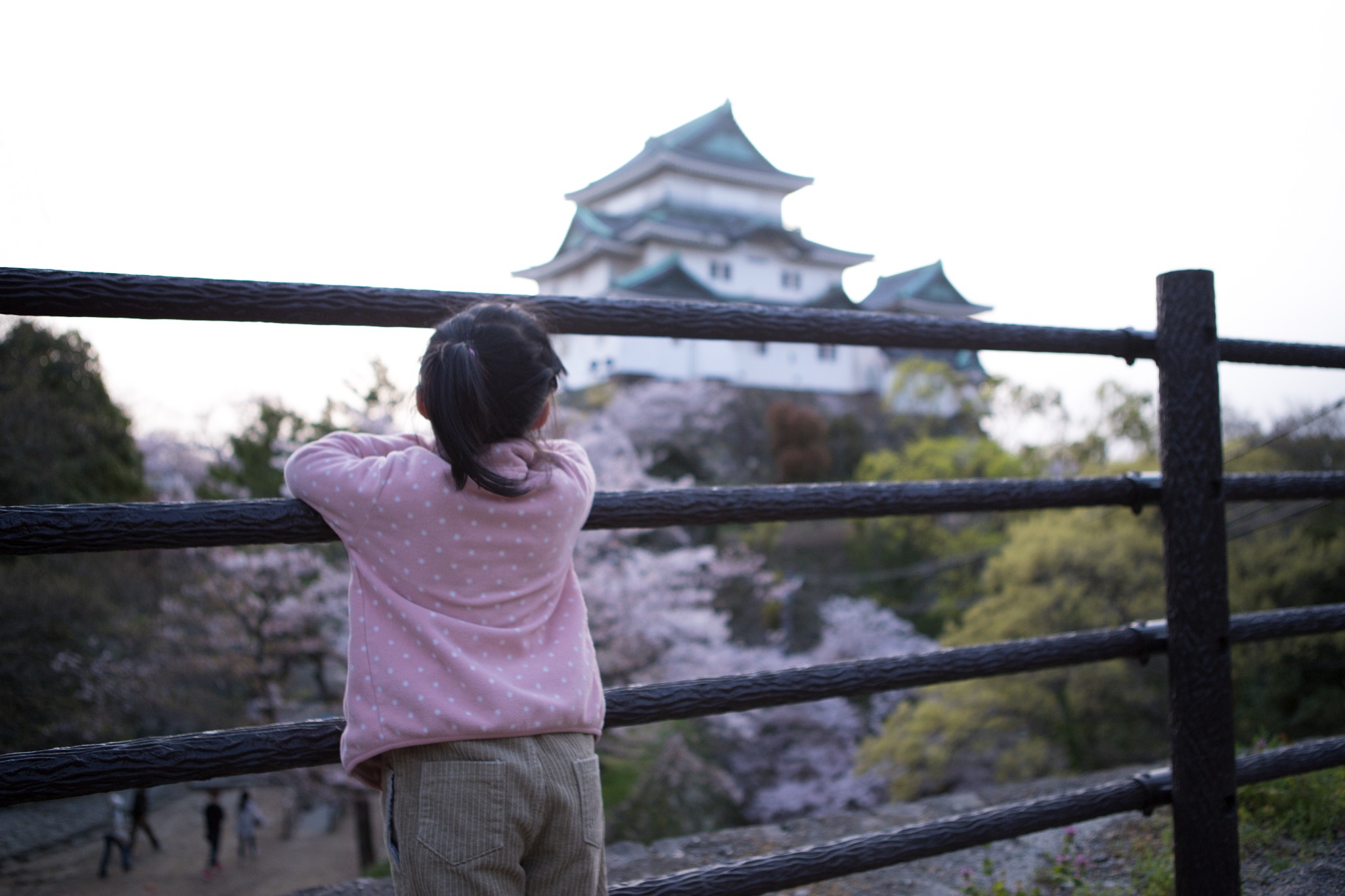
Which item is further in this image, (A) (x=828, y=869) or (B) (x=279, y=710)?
(B) (x=279, y=710)

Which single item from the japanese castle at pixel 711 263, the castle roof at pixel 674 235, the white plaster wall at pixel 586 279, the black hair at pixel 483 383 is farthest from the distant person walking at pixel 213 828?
the castle roof at pixel 674 235

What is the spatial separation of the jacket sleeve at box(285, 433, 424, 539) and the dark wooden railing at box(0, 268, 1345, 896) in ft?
0.22

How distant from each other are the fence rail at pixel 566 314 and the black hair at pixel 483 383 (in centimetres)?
21

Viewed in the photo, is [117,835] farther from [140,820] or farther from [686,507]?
[686,507]

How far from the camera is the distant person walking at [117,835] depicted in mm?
4223

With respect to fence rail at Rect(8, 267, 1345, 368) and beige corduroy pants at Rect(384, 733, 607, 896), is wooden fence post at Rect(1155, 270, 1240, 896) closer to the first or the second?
fence rail at Rect(8, 267, 1345, 368)

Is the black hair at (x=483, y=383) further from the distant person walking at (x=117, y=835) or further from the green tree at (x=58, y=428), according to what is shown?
the green tree at (x=58, y=428)

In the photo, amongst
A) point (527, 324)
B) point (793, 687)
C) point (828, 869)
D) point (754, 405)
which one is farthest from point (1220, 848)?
point (754, 405)

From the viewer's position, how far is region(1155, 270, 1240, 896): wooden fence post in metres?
1.55

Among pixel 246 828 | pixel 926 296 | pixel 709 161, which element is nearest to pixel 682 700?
pixel 246 828

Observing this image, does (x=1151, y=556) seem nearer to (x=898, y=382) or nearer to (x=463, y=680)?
(x=463, y=680)

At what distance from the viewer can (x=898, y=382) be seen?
61.4 feet

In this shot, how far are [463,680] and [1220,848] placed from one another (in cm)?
138

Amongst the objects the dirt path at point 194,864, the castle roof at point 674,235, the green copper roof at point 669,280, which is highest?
the castle roof at point 674,235
